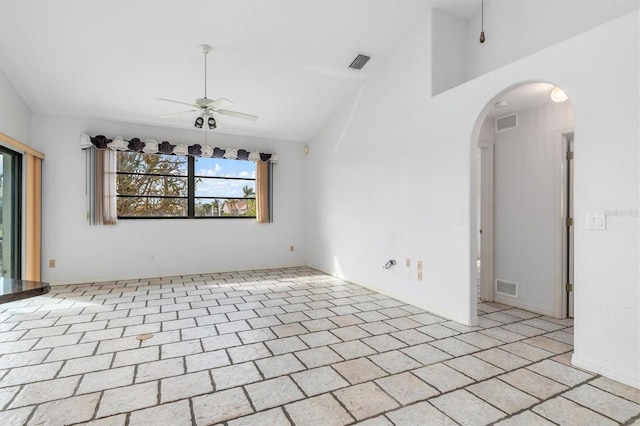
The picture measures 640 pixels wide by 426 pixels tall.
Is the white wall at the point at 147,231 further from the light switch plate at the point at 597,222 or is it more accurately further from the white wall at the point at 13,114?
the light switch plate at the point at 597,222

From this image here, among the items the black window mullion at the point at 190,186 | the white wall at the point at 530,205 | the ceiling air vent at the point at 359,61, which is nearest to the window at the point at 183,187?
the black window mullion at the point at 190,186

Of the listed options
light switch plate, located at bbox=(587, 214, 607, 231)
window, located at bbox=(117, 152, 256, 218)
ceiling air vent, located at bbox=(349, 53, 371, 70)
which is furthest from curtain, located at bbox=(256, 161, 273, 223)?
light switch plate, located at bbox=(587, 214, 607, 231)

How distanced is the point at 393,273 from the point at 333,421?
2.92m

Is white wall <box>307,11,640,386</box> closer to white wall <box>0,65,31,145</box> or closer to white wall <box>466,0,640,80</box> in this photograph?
white wall <box>466,0,640,80</box>

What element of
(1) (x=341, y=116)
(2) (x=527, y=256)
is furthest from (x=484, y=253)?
(1) (x=341, y=116)

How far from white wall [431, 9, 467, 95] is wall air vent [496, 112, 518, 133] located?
744 millimetres

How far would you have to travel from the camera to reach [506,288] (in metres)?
4.41

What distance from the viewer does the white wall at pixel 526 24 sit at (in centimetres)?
304

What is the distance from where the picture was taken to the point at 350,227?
5.76 metres

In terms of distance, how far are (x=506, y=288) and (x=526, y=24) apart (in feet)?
9.95

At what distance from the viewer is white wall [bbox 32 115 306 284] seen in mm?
5449

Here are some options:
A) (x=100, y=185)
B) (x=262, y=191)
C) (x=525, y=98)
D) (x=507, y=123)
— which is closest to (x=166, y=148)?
(x=100, y=185)

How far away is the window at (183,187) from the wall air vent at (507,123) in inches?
174

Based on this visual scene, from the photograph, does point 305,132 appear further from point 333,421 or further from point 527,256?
point 333,421
